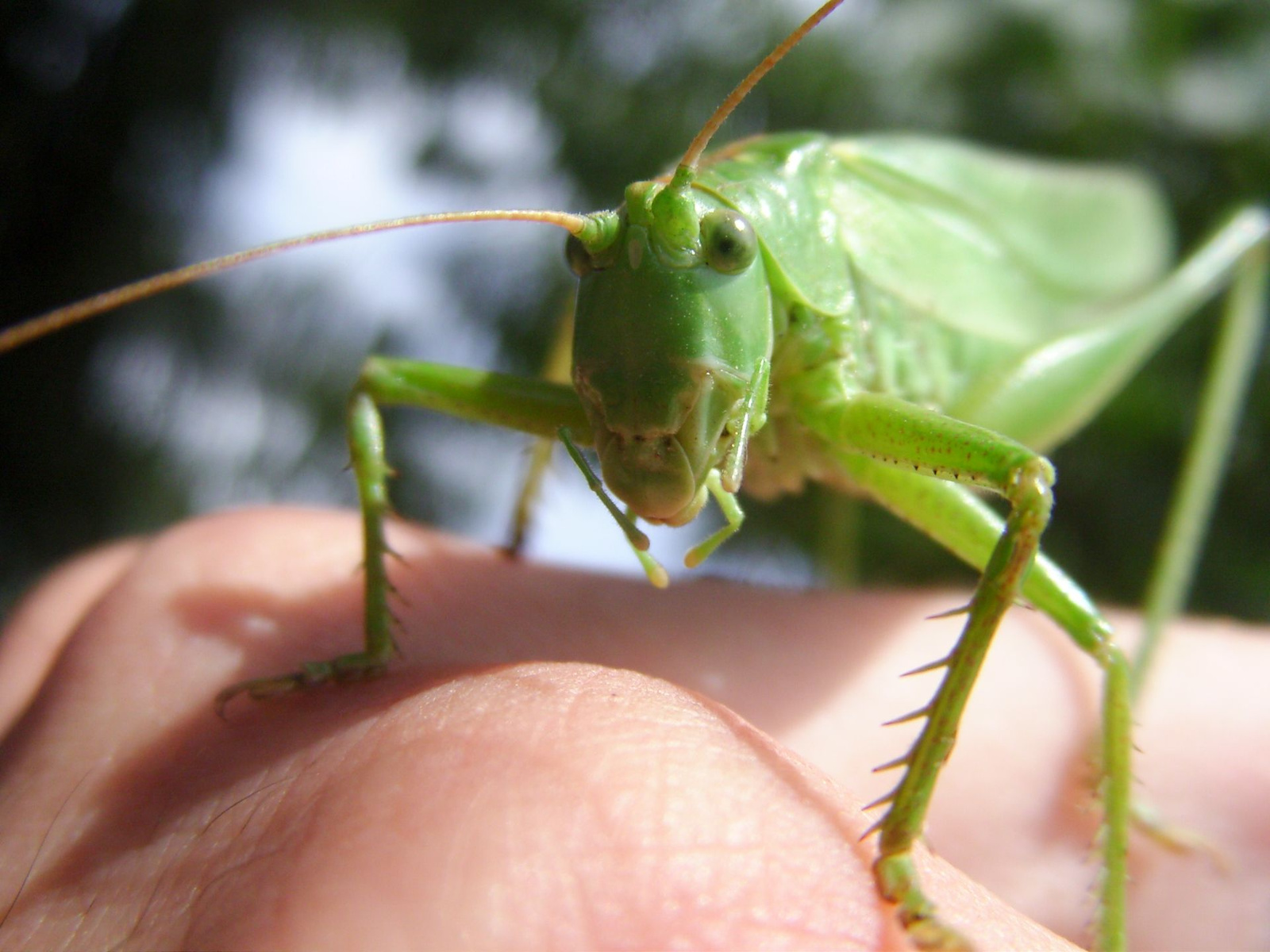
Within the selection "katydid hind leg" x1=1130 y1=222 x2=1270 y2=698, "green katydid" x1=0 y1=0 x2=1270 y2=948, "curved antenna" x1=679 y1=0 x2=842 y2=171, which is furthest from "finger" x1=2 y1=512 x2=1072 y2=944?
"katydid hind leg" x1=1130 y1=222 x2=1270 y2=698

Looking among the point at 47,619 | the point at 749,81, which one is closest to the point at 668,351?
the point at 749,81

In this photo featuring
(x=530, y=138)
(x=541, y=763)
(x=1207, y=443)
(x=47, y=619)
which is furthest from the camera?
(x=530, y=138)

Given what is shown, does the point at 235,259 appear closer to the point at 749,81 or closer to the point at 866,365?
the point at 749,81

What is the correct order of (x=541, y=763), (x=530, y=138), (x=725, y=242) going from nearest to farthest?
(x=541, y=763)
(x=725, y=242)
(x=530, y=138)

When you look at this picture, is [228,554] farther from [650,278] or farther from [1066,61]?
[1066,61]

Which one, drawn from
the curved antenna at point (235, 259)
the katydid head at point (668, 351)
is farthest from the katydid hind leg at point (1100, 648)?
the curved antenna at point (235, 259)

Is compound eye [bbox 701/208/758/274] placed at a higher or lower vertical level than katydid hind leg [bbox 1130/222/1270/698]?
higher

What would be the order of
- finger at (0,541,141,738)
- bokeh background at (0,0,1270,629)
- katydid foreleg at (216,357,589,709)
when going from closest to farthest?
katydid foreleg at (216,357,589,709) < finger at (0,541,141,738) < bokeh background at (0,0,1270,629)

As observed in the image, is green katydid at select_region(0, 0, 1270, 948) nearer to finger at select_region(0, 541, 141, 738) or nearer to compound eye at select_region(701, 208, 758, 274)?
compound eye at select_region(701, 208, 758, 274)
